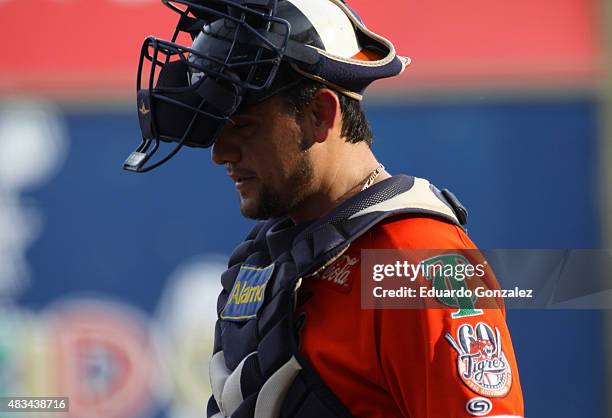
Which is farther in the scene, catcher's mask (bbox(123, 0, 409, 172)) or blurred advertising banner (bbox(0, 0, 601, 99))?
blurred advertising banner (bbox(0, 0, 601, 99))

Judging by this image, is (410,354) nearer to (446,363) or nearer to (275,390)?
(446,363)

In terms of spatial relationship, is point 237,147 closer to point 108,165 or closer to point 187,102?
point 187,102

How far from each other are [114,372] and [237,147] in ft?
7.60

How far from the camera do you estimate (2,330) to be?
154 inches

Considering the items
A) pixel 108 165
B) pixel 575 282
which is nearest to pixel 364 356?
pixel 575 282

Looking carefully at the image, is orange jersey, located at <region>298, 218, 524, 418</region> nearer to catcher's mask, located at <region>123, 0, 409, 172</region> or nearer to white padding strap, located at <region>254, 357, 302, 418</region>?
white padding strap, located at <region>254, 357, 302, 418</region>

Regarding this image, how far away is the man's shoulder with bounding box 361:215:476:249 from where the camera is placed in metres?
1.65

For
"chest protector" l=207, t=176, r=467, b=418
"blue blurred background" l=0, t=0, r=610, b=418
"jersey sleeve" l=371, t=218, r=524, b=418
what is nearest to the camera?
"jersey sleeve" l=371, t=218, r=524, b=418

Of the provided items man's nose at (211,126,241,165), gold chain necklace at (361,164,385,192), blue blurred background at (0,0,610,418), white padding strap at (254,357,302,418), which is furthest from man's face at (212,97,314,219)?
blue blurred background at (0,0,610,418)

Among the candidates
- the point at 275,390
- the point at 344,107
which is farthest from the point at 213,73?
the point at 275,390

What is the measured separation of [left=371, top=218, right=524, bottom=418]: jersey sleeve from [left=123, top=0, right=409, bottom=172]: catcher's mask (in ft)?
1.48

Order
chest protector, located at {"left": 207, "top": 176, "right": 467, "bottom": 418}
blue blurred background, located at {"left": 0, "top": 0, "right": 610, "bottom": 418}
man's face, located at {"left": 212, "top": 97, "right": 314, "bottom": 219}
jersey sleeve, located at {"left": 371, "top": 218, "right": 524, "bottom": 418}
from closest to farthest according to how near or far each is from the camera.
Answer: jersey sleeve, located at {"left": 371, "top": 218, "right": 524, "bottom": 418} → chest protector, located at {"left": 207, "top": 176, "right": 467, "bottom": 418} → man's face, located at {"left": 212, "top": 97, "right": 314, "bottom": 219} → blue blurred background, located at {"left": 0, "top": 0, "right": 610, "bottom": 418}

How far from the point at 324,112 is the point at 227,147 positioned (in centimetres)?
19

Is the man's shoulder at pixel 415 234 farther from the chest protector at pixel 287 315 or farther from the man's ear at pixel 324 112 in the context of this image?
the man's ear at pixel 324 112
